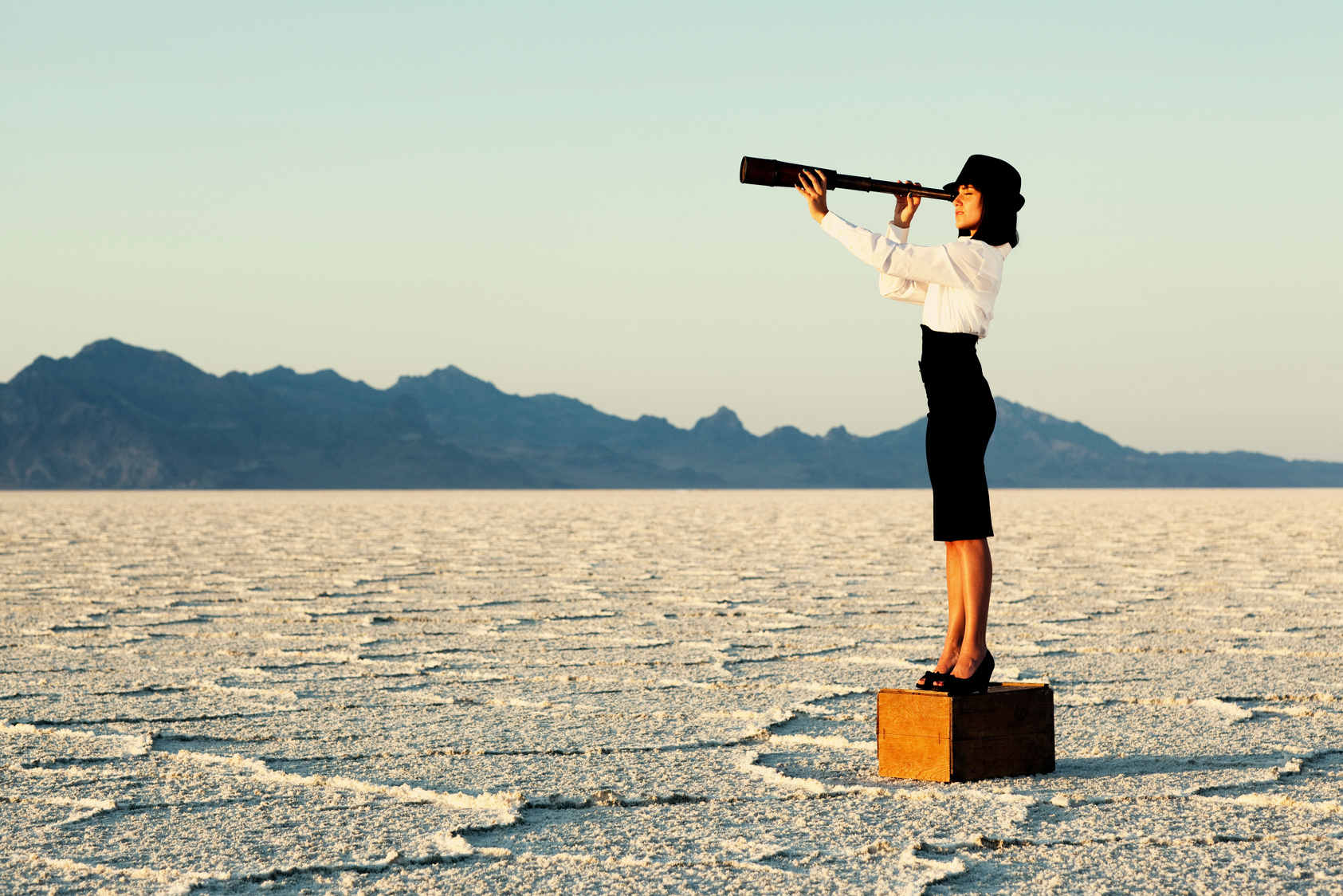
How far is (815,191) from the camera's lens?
2883mm

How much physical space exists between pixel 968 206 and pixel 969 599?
868 mm

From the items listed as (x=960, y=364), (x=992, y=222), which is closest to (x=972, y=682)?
(x=960, y=364)

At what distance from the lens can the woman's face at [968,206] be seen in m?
3.03

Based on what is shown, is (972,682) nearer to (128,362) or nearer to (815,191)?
(815,191)

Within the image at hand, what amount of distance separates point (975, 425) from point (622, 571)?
254 inches

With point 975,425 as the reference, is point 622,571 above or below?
below

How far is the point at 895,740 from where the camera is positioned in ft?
9.52

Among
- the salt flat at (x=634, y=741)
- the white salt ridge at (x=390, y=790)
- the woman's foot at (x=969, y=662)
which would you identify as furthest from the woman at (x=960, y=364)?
the white salt ridge at (x=390, y=790)

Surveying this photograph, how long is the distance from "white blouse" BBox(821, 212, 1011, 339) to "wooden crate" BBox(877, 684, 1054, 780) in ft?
2.59

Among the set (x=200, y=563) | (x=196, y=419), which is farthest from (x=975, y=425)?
(x=196, y=419)

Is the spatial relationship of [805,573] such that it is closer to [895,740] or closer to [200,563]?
[200,563]

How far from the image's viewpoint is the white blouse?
2834mm

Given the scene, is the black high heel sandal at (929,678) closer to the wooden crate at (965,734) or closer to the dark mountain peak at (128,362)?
the wooden crate at (965,734)

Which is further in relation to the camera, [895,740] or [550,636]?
[550,636]
